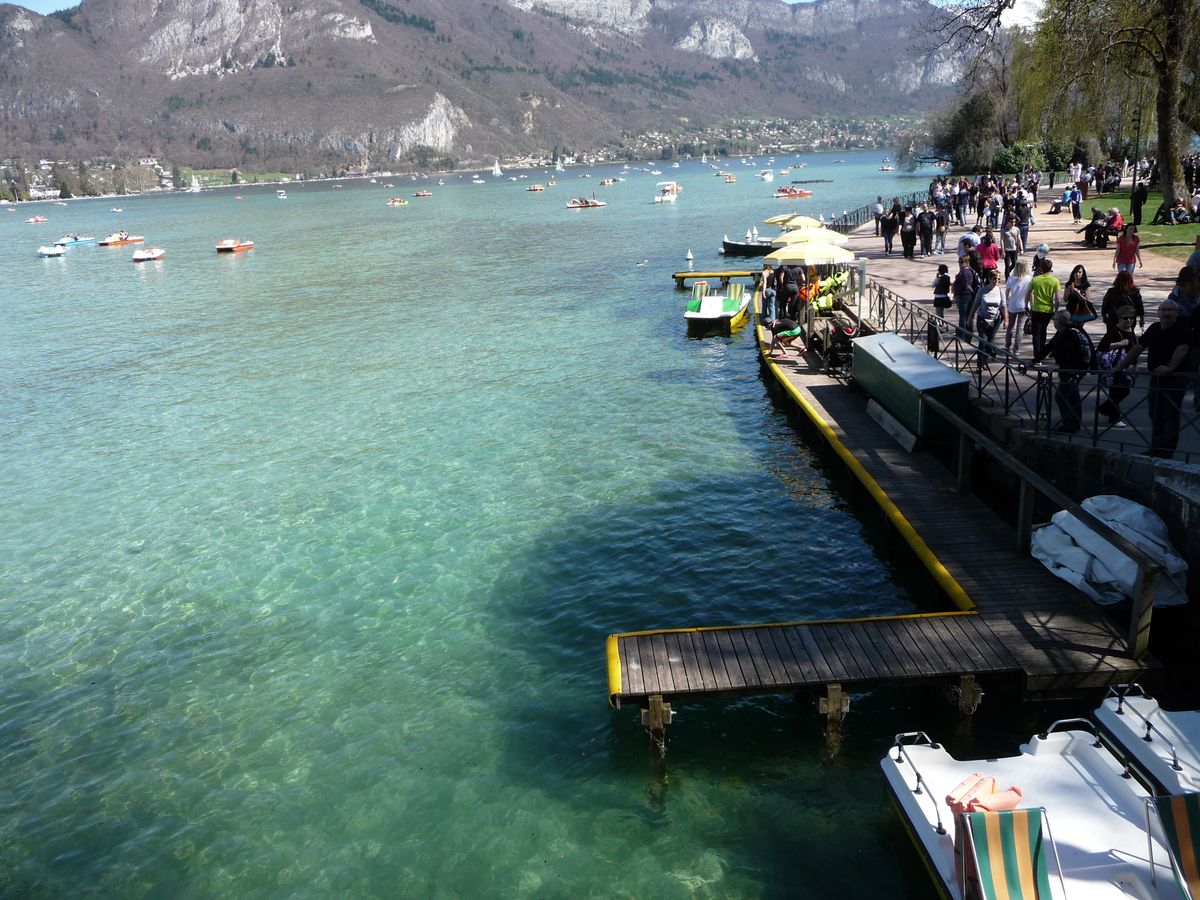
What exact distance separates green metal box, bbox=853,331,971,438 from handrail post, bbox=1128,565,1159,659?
5832 mm

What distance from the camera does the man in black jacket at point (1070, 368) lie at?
1265 centimetres

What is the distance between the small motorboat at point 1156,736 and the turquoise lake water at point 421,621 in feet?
6.34

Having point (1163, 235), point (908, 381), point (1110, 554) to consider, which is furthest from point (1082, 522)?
point (1163, 235)

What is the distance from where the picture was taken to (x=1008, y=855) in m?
6.50

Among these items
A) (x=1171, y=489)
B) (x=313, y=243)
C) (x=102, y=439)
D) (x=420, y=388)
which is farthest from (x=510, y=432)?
(x=313, y=243)

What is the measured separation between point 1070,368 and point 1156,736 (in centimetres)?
653

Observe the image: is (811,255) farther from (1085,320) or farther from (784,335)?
(1085,320)

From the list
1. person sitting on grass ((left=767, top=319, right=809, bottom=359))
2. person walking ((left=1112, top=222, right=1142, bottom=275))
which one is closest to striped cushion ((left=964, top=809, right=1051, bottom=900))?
person walking ((left=1112, top=222, right=1142, bottom=275))

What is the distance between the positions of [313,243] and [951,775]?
76686 mm

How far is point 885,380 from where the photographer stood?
1705cm

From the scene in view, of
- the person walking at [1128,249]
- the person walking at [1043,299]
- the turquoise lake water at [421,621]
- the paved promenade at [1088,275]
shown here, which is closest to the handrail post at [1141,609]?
the turquoise lake water at [421,621]

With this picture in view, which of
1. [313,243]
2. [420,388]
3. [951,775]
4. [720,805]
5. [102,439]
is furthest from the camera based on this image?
[313,243]

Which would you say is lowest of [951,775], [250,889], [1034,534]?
[250,889]

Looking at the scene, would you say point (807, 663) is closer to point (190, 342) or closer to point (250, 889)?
point (250, 889)
